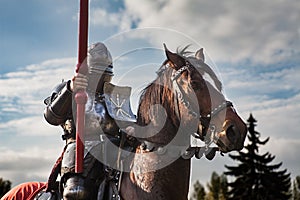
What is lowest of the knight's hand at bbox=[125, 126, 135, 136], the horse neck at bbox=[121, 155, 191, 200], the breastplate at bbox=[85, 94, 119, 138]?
the horse neck at bbox=[121, 155, 191, 200]

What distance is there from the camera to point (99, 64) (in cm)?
582

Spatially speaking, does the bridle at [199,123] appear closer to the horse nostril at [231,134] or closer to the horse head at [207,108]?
the horse head at [207,108]

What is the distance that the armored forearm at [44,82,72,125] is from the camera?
5438 millimetres

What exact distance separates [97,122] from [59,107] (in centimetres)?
46

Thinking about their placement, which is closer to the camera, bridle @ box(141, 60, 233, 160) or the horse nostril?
the horse nostril

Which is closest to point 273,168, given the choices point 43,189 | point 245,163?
point 245,163

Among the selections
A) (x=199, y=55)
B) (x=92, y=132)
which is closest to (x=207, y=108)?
(x=199, y=55)

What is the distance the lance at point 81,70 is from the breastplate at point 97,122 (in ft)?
1.21

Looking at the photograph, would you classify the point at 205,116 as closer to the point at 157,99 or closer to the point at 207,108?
the point at 207,108

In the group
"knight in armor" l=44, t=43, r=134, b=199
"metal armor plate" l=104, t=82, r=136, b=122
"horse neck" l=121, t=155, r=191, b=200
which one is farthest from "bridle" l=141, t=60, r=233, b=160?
"metal armor plate" l=104, t=82, r=136, b=122

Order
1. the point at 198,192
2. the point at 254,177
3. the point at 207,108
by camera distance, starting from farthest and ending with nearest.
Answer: the point at 198,192, the point at 254,177, the point at 207,108

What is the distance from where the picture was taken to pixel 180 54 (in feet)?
17.1

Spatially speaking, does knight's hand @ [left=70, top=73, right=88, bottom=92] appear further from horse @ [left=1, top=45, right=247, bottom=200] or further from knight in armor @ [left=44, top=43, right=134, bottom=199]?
horse @ [left=1, top=45, right=247, bottom=200]

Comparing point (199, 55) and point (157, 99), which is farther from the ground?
point (199, 55)
